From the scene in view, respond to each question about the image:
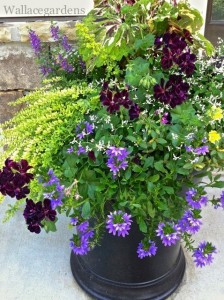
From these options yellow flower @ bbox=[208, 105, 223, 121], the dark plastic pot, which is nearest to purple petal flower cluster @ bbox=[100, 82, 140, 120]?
yellow flower @ bbox=[208, 105, 223, 121]

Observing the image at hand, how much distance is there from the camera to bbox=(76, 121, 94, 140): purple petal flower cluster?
1.40 m

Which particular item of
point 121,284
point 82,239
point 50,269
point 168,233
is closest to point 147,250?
point 168,233

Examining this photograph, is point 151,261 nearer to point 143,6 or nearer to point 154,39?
point 154,39

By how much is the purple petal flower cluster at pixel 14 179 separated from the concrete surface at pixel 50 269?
28.7 inches

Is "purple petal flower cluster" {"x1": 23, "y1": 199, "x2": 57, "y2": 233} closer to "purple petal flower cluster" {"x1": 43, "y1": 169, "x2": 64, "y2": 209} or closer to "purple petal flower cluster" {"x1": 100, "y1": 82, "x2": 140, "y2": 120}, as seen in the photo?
"purple petal flower cluster" {"x1": 43, "y1": 169, "x2": 64, "y2": 209}

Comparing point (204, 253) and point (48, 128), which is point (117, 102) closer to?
point (48, 128)

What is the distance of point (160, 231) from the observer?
1.35 metres

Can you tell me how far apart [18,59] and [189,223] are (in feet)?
5.19

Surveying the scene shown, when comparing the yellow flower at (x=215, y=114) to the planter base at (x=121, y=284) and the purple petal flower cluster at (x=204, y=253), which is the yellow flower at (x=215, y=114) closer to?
the purple petal flower cluster at (x=204, y=253)

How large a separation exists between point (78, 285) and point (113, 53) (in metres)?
1.06

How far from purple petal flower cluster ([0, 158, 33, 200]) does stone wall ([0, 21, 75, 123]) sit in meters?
1.22

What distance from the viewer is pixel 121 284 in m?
1.69

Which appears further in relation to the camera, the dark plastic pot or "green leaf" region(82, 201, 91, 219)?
the dark plastic pot

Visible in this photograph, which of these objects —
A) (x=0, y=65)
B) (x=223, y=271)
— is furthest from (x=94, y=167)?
(x=0, y=65)
